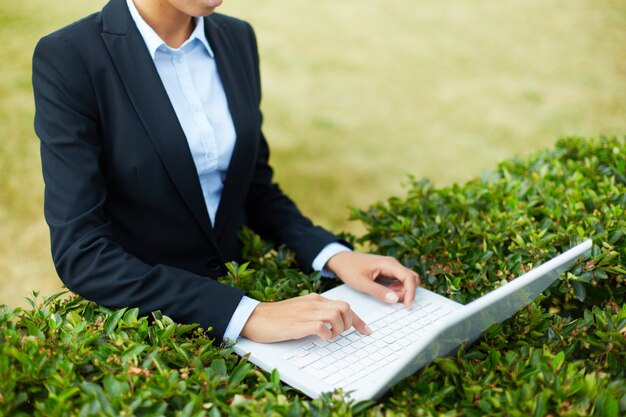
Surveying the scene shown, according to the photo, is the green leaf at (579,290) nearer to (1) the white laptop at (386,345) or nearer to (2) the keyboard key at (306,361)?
(1) the white laptop at (386,345)

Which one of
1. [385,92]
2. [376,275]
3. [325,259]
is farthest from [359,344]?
[385,92]

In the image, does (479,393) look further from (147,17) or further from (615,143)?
(615,143)

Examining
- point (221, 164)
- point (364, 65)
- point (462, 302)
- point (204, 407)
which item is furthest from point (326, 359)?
point (364, 65)

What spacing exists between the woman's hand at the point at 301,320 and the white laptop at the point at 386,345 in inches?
1.2

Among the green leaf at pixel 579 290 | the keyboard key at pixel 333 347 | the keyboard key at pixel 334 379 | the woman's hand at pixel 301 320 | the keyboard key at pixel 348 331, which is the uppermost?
the woman's hand at pixel 301 320

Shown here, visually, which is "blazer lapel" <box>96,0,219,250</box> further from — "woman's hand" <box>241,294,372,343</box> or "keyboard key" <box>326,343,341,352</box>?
"keyboard key" <box>326,343,341,352</box>

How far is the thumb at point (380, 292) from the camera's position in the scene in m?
1.89

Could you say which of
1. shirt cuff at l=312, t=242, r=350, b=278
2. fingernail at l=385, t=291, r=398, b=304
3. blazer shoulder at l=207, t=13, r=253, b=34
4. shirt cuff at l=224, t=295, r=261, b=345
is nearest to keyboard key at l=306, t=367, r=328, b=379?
shirt cuff at l=224, t=295, r=261, b=345

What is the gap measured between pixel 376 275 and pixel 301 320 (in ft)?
1.46

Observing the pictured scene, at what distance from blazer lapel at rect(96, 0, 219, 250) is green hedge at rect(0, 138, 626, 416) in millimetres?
374

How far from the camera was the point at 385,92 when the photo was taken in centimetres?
708

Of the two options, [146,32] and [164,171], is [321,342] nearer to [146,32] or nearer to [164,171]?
[164,171]

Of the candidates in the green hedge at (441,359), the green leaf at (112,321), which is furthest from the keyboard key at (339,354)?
the green leaf at (112,321)

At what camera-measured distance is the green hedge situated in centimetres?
137
